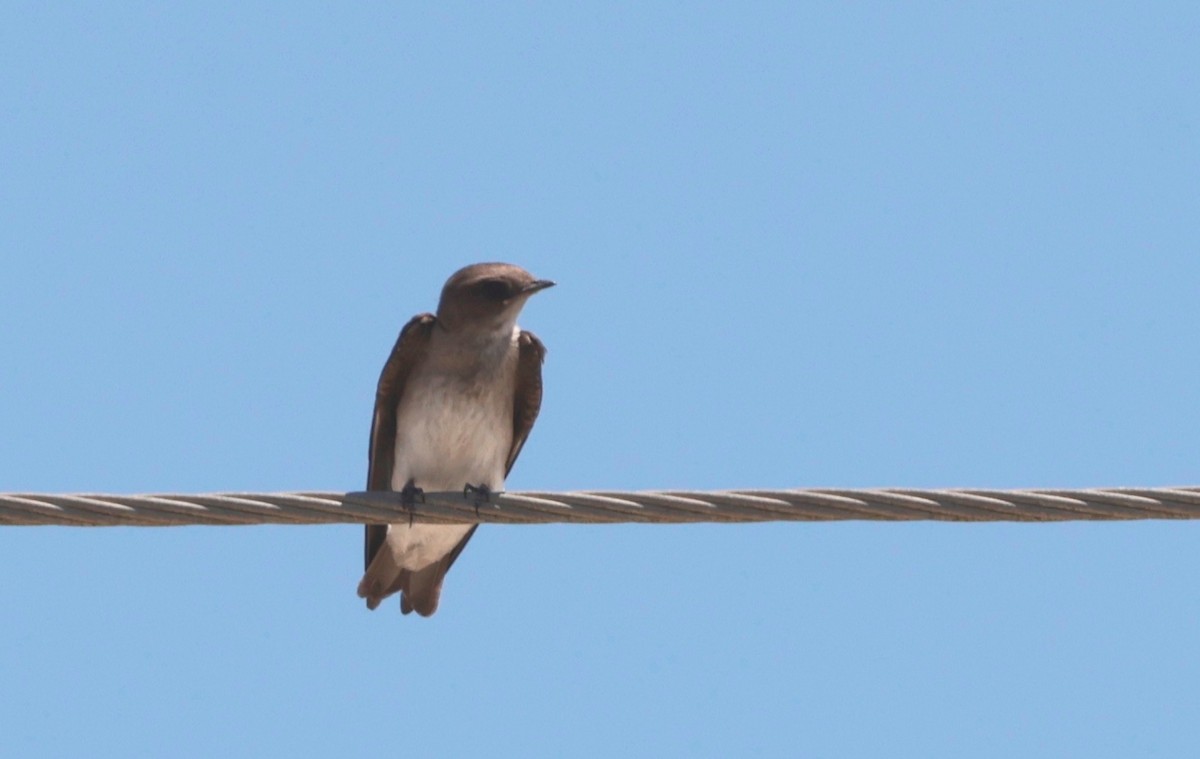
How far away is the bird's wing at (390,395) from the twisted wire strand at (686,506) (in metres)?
2.73

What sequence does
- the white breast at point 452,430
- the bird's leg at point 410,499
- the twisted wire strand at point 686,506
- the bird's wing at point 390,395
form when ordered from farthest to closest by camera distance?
the bird's wing at point 390,395 → the white breast at point 452,430 → the bird's leg at point 410,499 → the twisted wire strand at point 686,506

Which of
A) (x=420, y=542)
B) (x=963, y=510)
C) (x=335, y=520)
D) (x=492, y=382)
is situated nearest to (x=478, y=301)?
(x=492, y=382)

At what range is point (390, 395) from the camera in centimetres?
989

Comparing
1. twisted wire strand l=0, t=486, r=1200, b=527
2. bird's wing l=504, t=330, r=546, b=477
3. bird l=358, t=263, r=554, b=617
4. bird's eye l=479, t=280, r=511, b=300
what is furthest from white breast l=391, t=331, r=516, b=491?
twisted wire strand l=0, t=486, r=1200, b=527

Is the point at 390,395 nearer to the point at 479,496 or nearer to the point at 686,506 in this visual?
the point at 479,496

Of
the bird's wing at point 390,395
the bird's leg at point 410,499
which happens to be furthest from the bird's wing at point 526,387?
the bird's leg at point 410,499

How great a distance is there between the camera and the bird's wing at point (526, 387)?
9977 mm

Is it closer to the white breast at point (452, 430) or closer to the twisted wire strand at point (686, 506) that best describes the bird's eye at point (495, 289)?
the white breast at point (452, 430)

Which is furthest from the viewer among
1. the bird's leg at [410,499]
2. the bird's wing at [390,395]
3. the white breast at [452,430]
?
the bird's wing at [390,395]

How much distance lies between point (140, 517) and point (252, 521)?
0.36 m

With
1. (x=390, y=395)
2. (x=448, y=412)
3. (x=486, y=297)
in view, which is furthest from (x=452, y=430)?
(x=486, y=297)

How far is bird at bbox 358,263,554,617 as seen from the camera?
31.5 ft

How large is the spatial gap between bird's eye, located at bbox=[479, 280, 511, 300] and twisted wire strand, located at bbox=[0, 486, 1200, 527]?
2.92m

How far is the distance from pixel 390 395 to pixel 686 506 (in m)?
3.29
